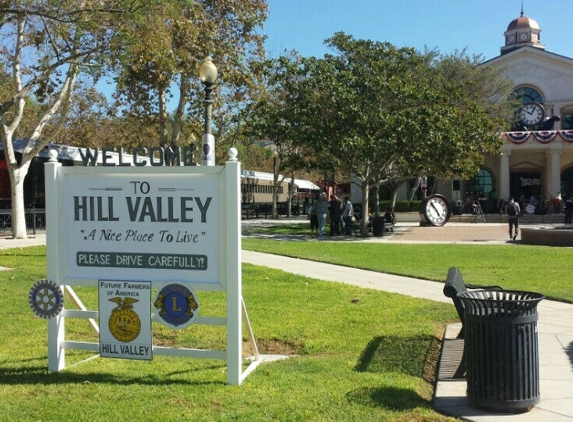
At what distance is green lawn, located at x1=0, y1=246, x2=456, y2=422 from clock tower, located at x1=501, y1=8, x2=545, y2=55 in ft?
195

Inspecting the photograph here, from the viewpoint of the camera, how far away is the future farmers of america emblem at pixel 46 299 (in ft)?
20.1

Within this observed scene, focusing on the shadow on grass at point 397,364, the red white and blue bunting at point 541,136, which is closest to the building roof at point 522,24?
the red white and blue bunting at point 541,136

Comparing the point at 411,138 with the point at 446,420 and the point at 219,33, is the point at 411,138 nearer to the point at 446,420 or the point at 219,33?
the point at 219,33

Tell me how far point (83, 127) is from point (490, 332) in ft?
133

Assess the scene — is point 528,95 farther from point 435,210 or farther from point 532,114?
point 435,210

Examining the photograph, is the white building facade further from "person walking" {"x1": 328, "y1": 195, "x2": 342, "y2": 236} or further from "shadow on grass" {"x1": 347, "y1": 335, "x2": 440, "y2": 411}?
"shadow on grass" {"x1": 347, "y1": 335, "x2": 440, "y2": 411}

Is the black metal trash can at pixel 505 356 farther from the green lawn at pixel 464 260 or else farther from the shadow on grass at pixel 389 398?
the green lawn at pixel 464 260

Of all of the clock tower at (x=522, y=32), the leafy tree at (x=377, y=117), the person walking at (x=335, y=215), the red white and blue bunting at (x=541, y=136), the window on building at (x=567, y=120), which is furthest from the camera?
the clock tower at (x=522, y=32)

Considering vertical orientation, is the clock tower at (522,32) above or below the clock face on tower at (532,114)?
above

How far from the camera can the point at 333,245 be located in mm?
21656

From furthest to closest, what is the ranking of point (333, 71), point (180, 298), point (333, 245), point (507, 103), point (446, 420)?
point (507, 103), point (333, 71), point (333, 245), point (180, 298), point (446, 420)

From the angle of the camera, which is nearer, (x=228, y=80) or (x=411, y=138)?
(x=411, y=138)

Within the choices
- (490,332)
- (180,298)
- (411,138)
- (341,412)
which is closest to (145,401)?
Answer: (180,298)

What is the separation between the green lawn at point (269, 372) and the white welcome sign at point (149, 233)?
0.37m
